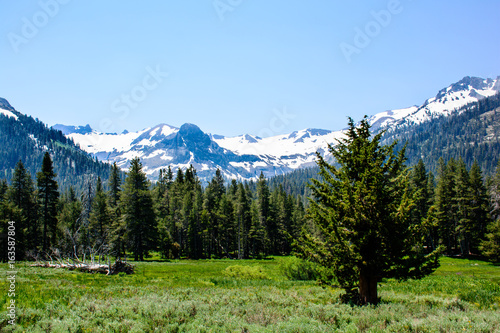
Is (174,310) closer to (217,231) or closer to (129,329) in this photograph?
(129,329)

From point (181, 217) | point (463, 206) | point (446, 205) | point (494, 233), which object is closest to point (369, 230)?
point (494, 233)

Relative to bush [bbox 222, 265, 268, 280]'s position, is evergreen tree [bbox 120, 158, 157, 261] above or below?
above

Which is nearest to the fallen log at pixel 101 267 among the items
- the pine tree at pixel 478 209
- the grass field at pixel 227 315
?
the grass field at pixel 227 315

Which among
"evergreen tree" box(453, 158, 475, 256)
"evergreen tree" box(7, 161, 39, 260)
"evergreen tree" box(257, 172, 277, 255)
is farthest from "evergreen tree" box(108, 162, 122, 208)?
"evergreen tree" box(453, 158, 475, 256)

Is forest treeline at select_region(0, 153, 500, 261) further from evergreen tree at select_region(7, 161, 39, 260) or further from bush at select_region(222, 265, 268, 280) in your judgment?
bush at select_region(222, 265, 268, 280)

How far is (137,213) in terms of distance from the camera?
45.0 m

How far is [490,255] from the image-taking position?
43.1 metres

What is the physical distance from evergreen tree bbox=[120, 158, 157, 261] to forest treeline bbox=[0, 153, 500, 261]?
5.8 inches

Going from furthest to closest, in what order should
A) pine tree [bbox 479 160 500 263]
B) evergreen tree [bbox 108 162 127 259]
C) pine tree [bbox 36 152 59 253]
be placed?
evergreen tree [bbox 108 162 127 259], pine tree [bbox 36 152 59 253], pine tree [bbox 479 160 500 263]

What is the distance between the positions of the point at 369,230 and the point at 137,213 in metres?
40.3

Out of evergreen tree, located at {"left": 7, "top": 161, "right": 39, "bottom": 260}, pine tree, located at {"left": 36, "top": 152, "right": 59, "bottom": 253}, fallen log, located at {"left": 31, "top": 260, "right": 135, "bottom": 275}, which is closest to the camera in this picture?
fallen log, located at {"left": 31, "top": 260, "right": 135, "bottom": 275}

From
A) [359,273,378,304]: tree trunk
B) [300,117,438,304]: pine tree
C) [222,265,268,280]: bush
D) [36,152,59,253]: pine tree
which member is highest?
[36,152,59,253]: pine tree

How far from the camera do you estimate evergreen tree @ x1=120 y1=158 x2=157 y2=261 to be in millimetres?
44312

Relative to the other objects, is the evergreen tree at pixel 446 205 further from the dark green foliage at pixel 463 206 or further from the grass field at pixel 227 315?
the grass field at pixel 227 315
